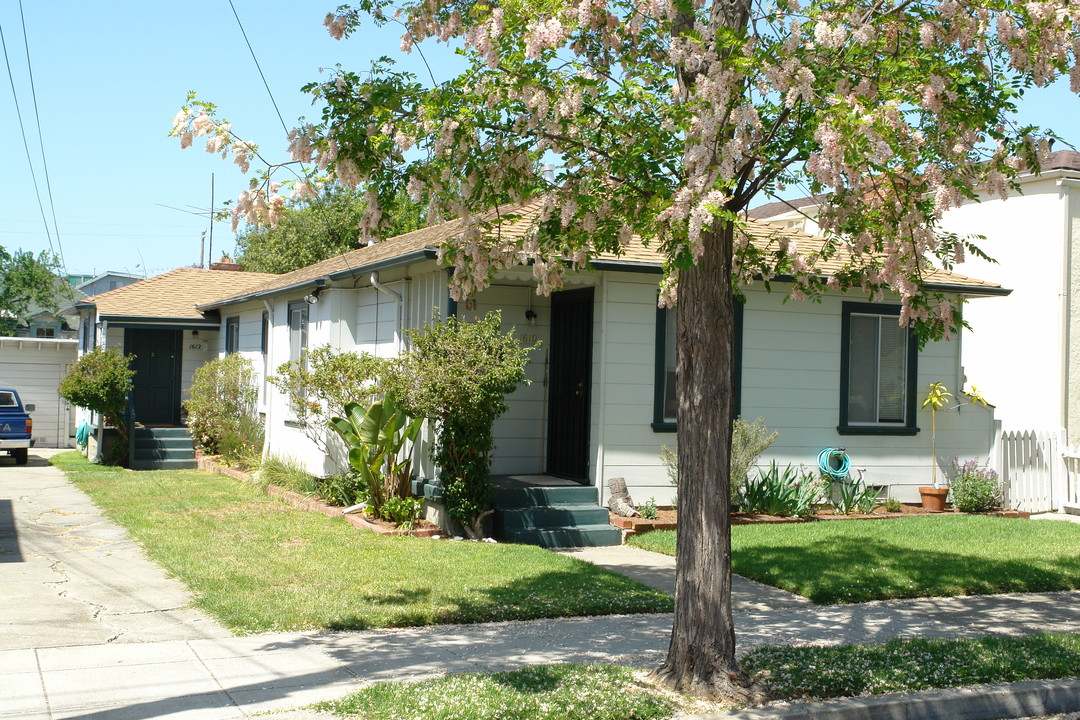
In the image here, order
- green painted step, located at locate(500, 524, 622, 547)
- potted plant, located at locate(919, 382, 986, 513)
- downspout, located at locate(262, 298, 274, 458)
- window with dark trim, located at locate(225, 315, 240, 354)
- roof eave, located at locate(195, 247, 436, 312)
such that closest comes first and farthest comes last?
roof eave, located at locate(195, 247, 436, 312)
green painted step, located at locate(500, 524, 622, 547)
potted plant, located at locate(919, 382, 986, 513)
downspout, located at locate(262, 298, 274, 458)
window with dark trim, located at locate(225, 315, 240, 354)

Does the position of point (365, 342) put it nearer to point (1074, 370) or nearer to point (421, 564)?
point (421, 564)

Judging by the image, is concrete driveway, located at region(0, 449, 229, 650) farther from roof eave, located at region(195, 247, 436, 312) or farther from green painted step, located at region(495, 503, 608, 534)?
roof eave, located at region(195, 247, 436, 312)

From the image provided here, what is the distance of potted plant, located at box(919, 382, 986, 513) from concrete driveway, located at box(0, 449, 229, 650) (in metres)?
10.2

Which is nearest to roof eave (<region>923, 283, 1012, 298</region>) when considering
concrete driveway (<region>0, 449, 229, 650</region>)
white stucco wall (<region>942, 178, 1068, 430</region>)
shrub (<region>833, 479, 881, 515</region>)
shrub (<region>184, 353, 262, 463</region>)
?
white stucco wall (<region>942, 178, 1068, 430</region>)

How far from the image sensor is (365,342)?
14.6 m

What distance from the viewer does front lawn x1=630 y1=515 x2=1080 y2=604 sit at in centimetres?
952

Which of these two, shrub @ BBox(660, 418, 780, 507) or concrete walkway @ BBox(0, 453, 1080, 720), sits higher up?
shrub @ BBox(660, 418, 780, 507)

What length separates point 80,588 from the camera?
8805 mm

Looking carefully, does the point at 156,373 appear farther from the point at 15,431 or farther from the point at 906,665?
the point at 906,665

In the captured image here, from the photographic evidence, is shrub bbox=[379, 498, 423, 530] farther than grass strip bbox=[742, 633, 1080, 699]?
Yes

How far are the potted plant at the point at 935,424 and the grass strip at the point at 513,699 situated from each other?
9379 millimetres

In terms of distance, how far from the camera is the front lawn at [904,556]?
31.2 ft

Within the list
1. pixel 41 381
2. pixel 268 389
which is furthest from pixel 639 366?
pixel 41 381

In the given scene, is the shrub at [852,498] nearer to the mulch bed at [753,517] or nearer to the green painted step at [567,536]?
the mulch bed at [753,517]
